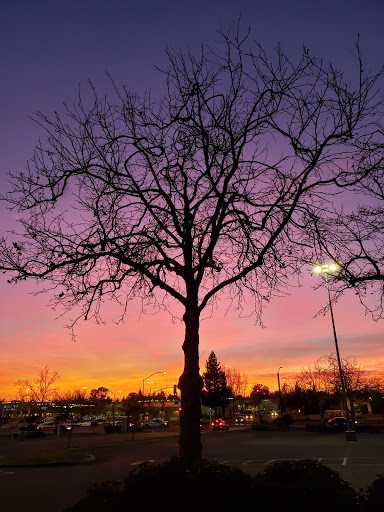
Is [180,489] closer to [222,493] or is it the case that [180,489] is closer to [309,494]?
[222,493]

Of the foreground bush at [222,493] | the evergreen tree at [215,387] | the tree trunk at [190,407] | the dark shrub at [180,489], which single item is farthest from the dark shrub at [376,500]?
the evergreen tree at [215,387]

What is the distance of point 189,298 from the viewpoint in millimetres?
7793

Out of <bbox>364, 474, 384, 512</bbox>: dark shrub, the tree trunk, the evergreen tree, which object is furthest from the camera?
the evergreen tree

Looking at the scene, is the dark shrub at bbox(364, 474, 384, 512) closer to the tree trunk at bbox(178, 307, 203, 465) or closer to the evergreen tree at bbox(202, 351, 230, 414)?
the tree trunk at bbox(178, 307, 203, 465)

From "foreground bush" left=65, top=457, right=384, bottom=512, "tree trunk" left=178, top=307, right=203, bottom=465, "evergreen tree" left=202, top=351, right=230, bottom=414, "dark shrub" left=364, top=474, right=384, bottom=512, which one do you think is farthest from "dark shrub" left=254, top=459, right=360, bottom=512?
"evergreen tree" left=202, top=351, right=230, bottom=414

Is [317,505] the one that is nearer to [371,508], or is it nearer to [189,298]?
[371,508]

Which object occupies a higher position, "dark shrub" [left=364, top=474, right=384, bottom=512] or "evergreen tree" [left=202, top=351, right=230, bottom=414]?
"evergreen tree" [left=202, top=351, right=230, bottom=414]

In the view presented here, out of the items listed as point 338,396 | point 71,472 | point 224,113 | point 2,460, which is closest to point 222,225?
point 224,113

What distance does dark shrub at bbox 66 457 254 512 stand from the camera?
529 cm

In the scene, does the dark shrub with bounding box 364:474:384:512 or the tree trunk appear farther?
the tree trunk

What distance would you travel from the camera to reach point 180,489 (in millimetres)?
5371

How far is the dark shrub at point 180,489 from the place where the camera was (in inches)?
208

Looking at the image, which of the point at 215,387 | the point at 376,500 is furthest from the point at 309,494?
the point at 215,387

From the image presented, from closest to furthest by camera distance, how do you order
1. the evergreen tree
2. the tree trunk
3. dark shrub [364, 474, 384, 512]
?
→ 1. dark shrub [364, 474, 384, 512]
2. the tree trunk
3. the evergreen tree
